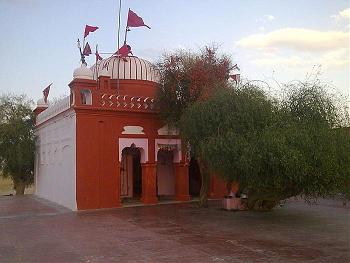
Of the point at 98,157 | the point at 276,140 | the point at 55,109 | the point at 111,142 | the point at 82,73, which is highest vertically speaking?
the point at 82,73

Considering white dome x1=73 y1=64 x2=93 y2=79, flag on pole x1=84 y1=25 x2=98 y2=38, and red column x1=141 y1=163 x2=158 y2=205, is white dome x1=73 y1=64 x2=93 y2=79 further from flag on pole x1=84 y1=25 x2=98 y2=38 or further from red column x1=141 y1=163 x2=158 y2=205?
red column x1=141 y1=163 x2=158 y2=205

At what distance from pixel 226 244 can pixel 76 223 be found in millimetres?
5357

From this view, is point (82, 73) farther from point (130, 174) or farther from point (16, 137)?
point (16, 137)

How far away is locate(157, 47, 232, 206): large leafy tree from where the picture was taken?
14938mm

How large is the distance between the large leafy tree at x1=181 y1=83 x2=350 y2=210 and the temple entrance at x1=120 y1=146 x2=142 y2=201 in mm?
6911

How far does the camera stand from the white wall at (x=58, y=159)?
53.1ft

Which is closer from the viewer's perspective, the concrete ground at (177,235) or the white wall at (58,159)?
the concrete ground at (177,235)

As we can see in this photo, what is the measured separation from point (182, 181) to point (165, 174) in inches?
109

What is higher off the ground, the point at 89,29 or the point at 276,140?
the point at 89,29

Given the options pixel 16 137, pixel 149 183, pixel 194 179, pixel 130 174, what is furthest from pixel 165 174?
pixel 16 137

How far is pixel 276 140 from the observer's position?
35.1ft

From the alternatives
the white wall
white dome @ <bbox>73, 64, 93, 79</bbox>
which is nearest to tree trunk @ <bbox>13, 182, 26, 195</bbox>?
the white wall

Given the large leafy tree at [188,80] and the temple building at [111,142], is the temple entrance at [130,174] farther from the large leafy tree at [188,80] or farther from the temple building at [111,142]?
the large leafy tree at [188,80]

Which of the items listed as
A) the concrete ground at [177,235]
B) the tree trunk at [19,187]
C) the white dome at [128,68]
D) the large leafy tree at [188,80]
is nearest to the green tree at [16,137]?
the tree trunk at [19,187]
